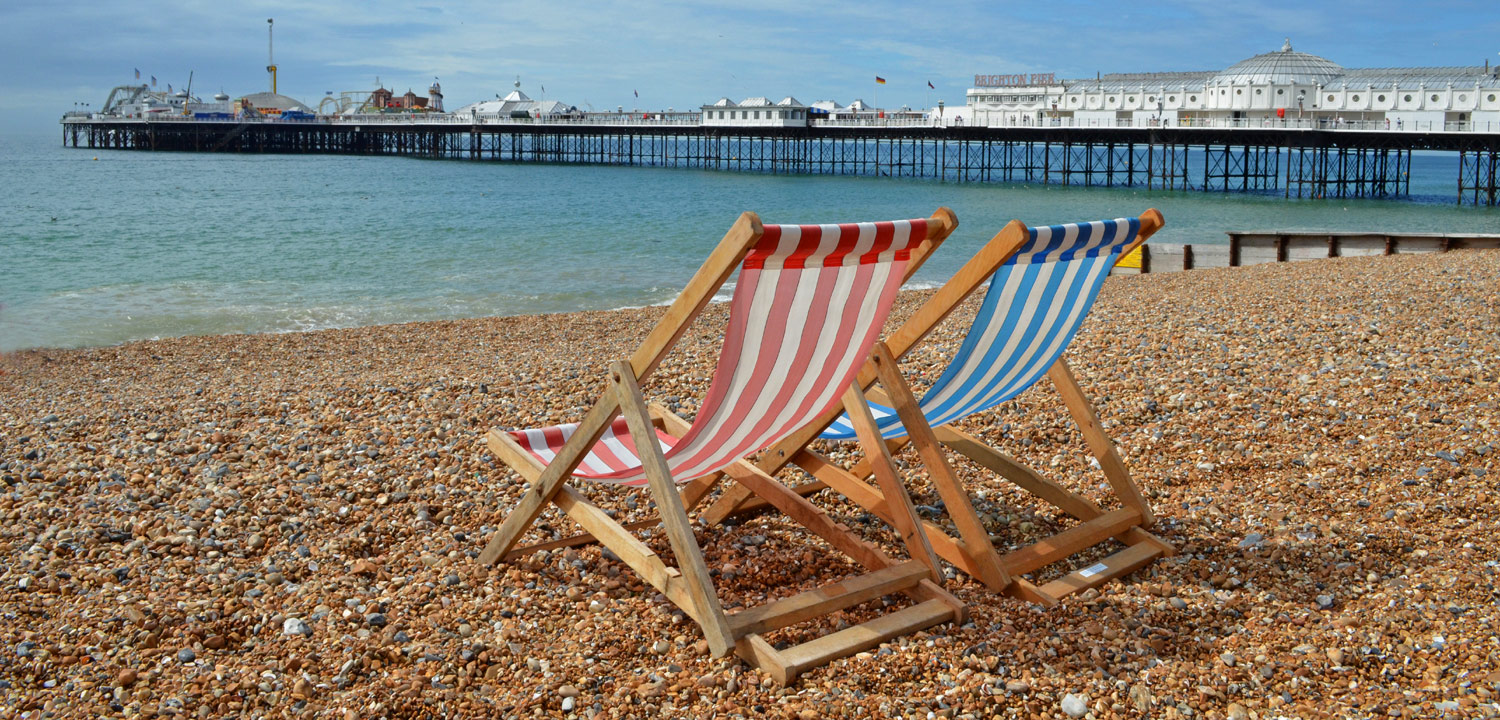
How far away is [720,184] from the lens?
137 ft

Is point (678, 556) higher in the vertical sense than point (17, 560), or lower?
higher

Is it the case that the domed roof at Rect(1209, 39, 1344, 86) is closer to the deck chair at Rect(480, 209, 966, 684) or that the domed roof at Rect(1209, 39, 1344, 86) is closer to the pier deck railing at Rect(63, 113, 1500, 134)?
the pier deck railing at Rect(63, 113, 1500, 134)

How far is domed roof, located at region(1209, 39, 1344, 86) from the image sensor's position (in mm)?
36750

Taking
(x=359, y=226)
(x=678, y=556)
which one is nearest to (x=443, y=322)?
(x=678, y=556)

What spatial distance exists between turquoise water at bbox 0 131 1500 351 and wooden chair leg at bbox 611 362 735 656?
9656 millimetres

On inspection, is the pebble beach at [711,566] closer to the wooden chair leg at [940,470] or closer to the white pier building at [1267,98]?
the wooden chair leg at [940,470]

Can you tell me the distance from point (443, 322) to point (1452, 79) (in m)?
34.5

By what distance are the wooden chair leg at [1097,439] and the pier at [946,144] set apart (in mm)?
29123

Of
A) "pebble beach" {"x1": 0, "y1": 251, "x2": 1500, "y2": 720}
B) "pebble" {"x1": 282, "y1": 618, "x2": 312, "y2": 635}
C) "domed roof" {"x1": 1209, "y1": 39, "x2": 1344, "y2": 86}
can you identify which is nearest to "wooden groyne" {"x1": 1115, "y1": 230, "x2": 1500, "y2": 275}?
"pebble beach" {"x1": 0, "y1": 251, "x2": 1500, "y2": 720}

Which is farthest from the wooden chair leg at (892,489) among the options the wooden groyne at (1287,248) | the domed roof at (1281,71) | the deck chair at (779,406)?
the domed roof at (1281,71)

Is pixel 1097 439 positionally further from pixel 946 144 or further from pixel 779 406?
pixel 946 144

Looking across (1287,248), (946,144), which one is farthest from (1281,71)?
(1287,248)

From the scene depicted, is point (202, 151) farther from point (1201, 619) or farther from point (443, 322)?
point (1201, 619)

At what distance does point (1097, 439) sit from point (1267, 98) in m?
37.9
